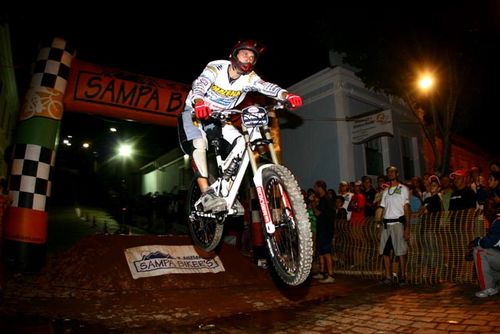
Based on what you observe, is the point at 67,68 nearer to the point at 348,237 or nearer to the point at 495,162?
the point at 348,237

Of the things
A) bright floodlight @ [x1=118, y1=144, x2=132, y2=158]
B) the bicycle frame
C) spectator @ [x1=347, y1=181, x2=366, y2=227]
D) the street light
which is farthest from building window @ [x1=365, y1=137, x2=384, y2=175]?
bright floodlight @ [x1=118, y1=144, x2=132, y2=158]

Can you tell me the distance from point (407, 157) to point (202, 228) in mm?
15946

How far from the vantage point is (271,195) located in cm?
408

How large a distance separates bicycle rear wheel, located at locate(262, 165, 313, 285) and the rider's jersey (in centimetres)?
109

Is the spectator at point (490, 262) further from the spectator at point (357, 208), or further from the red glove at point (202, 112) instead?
the red glove at point (202, 112)

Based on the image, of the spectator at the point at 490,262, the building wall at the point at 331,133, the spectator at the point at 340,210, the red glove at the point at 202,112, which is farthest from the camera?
the building wall at the point at 331,133

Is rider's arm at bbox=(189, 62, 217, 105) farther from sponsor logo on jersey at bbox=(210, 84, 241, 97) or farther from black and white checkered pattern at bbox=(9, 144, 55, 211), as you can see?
black and white checkered pattern at bbox=(9, 144, 55, 211)

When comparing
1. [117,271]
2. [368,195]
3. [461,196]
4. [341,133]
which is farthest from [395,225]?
[341,133]

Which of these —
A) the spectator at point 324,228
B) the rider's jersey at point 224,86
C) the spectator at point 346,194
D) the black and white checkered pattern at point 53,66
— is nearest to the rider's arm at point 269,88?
the rider's jersey at point 224,86

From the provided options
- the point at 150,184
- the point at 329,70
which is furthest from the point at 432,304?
the point at 150,184

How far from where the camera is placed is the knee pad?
4.84 metres

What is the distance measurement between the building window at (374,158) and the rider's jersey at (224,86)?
1166 cm

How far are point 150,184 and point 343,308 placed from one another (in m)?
26.3

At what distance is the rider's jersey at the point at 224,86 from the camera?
14.7ft
